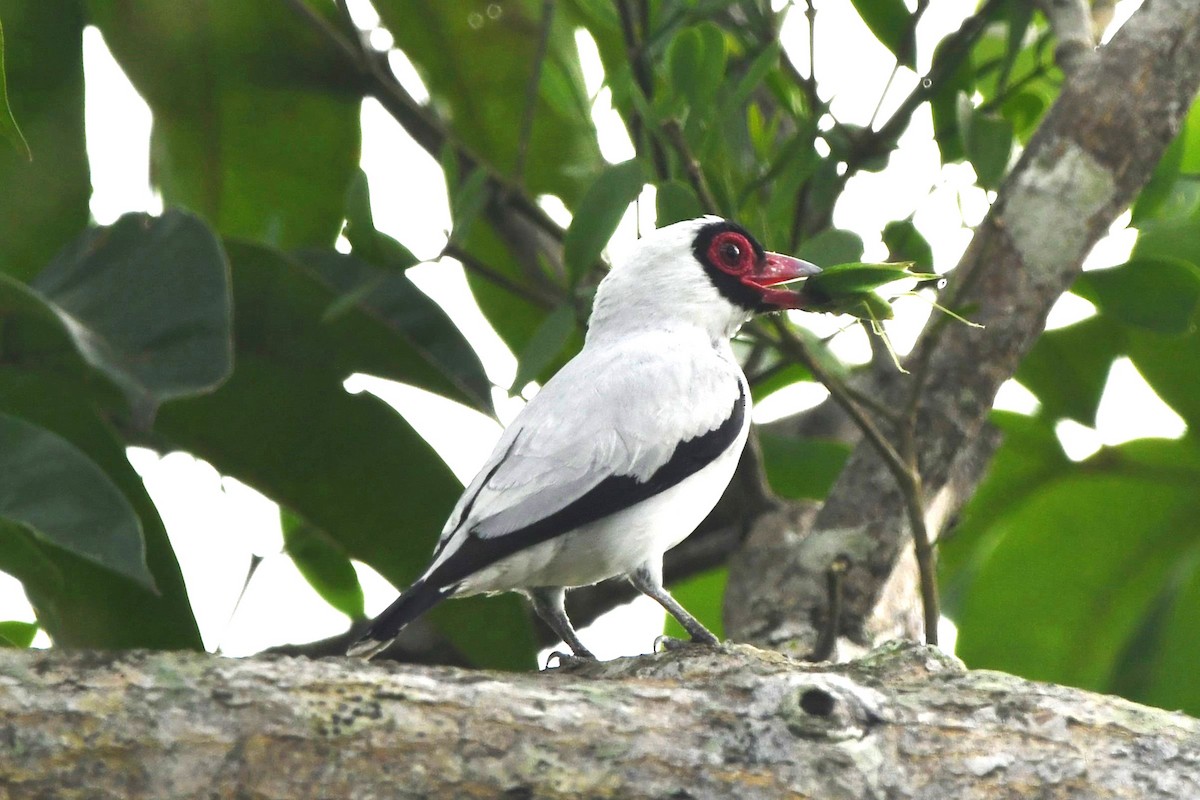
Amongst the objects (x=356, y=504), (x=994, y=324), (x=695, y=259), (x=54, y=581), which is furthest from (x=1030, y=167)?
(x=54, y=581)

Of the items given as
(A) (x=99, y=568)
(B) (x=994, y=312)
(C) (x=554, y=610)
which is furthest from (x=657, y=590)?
(A) (x=99, y=568)

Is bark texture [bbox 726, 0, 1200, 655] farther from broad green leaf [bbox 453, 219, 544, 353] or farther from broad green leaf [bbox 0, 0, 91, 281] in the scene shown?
broad green leaf [bbox 0, 0, 91, 281]

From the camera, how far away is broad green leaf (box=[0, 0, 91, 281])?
404 cm

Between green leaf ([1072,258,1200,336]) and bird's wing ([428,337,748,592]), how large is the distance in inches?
39.5

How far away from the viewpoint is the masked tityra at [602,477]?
3.26 meters

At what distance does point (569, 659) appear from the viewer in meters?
3.56

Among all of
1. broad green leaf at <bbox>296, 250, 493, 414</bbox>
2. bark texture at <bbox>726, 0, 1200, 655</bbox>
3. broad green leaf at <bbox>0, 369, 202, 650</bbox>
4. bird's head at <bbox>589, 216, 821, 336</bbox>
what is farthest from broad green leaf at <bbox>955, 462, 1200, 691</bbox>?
broad green leaf at <bbox>0, 369, 202, 650</bbox>

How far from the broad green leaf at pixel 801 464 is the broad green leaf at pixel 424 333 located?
49.1 inches

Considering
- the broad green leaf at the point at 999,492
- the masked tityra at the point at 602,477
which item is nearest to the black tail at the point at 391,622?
the masked tityra at the point at 602,477

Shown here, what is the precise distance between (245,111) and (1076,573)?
3.36 metres

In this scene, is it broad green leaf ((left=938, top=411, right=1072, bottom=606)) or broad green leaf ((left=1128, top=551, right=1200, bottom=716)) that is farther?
broad green leaf ((left=1128, top=551, right=1200, bottom=716))

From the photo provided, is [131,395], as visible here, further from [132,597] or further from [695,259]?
[695,259]

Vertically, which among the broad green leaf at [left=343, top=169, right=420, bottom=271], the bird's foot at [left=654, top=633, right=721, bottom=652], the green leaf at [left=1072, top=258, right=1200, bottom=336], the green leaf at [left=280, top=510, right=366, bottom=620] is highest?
the green leaf at [left=1072, top=258, right=1200, bottom=336]

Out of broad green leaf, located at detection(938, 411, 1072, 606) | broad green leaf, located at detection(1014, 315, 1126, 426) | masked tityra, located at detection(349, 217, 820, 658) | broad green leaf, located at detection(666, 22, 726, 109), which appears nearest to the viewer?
masked tityra, located at detection(349, 217, 820, 658)
